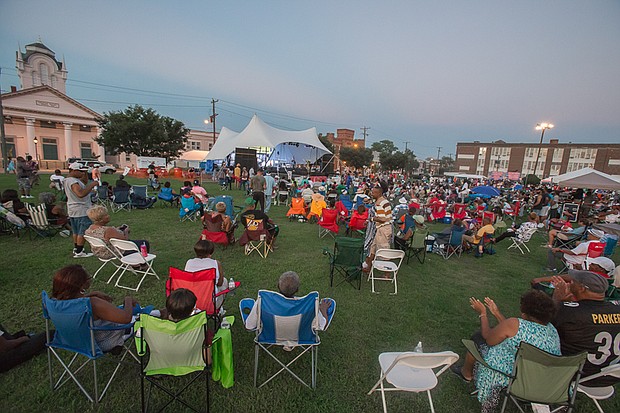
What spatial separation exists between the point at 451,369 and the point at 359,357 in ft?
3.23

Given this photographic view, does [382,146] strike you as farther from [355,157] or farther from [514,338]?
[514,338]

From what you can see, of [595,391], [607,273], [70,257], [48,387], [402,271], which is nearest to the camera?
[595,391]

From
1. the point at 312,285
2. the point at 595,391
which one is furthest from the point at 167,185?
the point at 595,391

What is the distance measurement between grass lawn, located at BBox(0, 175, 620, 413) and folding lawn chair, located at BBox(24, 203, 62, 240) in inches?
11.8

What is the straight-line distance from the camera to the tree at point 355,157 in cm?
5309

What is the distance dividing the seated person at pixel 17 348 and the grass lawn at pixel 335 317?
Answer: 3.2 inches

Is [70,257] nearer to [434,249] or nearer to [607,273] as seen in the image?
[434,249]

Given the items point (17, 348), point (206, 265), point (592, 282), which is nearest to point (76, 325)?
point (17, 348)

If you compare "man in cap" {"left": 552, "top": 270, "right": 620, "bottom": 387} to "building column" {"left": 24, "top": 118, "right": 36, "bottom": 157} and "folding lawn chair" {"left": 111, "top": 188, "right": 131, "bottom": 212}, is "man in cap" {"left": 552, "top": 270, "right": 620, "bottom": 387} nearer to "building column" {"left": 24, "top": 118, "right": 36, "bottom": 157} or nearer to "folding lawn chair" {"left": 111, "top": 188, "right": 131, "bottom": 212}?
"folding lawn chair" {"left": 111, "top": 188, "right": 131, "bottom": 212}

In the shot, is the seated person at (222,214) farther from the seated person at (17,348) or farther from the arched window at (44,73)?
the arched window at (44,73)

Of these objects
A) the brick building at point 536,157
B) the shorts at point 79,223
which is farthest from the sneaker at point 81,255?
the brick building at point 536,157

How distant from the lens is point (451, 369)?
314 centimetres

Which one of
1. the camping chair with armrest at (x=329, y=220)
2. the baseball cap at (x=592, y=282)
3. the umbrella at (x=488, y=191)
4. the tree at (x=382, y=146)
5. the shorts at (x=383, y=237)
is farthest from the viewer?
the tree at (x=382, y=146)

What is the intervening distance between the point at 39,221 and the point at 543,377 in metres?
8.95
